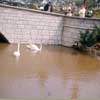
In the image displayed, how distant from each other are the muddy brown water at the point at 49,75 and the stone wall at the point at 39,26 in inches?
68.1

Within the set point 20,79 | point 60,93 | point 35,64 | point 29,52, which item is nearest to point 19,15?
point 29,52

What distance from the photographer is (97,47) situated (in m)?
20.8

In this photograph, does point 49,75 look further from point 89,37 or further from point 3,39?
point 3,39

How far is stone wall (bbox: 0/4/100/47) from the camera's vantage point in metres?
→ 22.1

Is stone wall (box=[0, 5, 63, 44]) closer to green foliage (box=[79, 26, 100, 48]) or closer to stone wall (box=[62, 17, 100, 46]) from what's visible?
stone wall (box=[62, 17, 100, 46])

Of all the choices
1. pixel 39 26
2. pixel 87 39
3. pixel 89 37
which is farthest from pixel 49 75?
pixel 39 26

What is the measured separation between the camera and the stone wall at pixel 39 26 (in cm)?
2212

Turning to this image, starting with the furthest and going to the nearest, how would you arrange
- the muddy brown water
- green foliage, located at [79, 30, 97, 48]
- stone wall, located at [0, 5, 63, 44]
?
1. stone wall, located at [0, 5, 63, 44]
2. green foliage, located at [79, 30, 97, 48]
3. the muddy brown water

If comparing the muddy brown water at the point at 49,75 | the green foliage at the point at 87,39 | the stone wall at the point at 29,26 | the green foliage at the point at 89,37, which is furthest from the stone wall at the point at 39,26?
the muddy brown water at the point at 49,75

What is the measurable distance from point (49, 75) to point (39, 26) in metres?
8.23

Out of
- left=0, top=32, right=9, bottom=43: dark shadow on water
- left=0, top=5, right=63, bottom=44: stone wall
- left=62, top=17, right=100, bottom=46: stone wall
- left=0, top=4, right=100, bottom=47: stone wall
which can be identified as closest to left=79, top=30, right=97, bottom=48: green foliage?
left=62, top=17, right=100, bottom=46: stone wall

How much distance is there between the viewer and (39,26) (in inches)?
896

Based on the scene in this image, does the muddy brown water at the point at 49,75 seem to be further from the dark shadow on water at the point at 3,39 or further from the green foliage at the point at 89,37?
the dark shadow on water at the point at 3,39

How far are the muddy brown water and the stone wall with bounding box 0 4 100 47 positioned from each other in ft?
5.67
